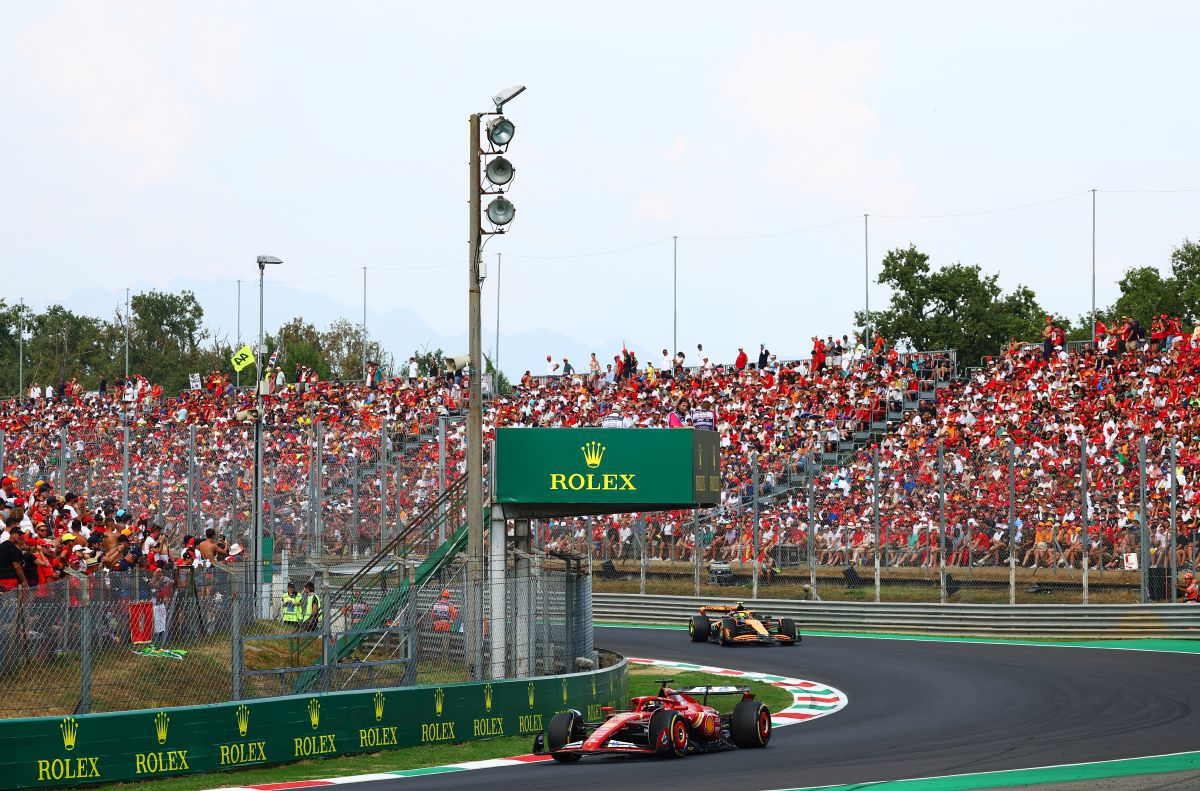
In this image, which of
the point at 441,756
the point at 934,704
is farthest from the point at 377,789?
the point at 934,704

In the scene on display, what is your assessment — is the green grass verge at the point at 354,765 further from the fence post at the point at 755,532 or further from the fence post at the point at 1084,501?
the fence post at the point at 755,532

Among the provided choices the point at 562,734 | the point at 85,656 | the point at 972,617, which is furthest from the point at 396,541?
the point at 972,617

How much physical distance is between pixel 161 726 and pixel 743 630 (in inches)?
665

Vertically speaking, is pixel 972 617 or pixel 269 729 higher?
pixel 269 729

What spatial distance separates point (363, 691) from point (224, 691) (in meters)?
1.49

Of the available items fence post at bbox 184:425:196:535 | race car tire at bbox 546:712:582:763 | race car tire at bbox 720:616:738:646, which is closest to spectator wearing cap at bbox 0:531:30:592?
race car tire at bbox 546:712:582:763

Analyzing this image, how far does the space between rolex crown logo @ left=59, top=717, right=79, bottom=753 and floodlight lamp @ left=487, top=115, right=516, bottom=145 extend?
8.07 metres

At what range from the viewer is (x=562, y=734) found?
50.5 ft

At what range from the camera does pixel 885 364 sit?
41406mm

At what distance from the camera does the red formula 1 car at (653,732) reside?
15281 millimetres

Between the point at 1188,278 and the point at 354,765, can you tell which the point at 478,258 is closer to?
the point at 354,765

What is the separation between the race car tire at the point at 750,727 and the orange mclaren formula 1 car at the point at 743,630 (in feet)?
43.7

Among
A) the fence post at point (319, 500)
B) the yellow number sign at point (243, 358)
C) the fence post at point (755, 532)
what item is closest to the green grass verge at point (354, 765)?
the yellow number sign at point (243, 358)

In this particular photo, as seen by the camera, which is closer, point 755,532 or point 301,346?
point 755,532
